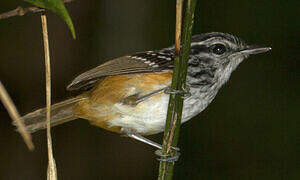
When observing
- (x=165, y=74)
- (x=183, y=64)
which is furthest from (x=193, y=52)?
(x=183, y=64)

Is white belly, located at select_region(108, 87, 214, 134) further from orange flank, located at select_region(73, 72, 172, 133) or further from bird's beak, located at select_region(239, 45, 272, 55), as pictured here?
bird's beak, located at select_region(239, 45, 272, 55)

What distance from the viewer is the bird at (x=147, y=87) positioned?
3628 mm

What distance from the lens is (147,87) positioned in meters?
3.68

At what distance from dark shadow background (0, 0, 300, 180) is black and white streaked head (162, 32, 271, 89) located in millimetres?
2079

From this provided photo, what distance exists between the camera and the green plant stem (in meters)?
2.10

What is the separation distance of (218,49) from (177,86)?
1.64 m

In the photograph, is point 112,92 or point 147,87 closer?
point 147,87

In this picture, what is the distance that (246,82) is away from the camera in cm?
596

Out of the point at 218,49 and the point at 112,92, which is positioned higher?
the point at 218,49

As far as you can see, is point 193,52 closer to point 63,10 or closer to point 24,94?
point 63,10

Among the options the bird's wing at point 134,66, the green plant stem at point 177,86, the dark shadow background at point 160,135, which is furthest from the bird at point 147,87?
the dark shadow background at point 160,135

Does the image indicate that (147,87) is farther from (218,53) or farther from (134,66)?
(218,53)

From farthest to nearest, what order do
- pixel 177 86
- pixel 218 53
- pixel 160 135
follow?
pixel 160 135 → pixel 218 53 → pixel 177 86

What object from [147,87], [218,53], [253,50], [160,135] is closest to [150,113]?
[147,87]
